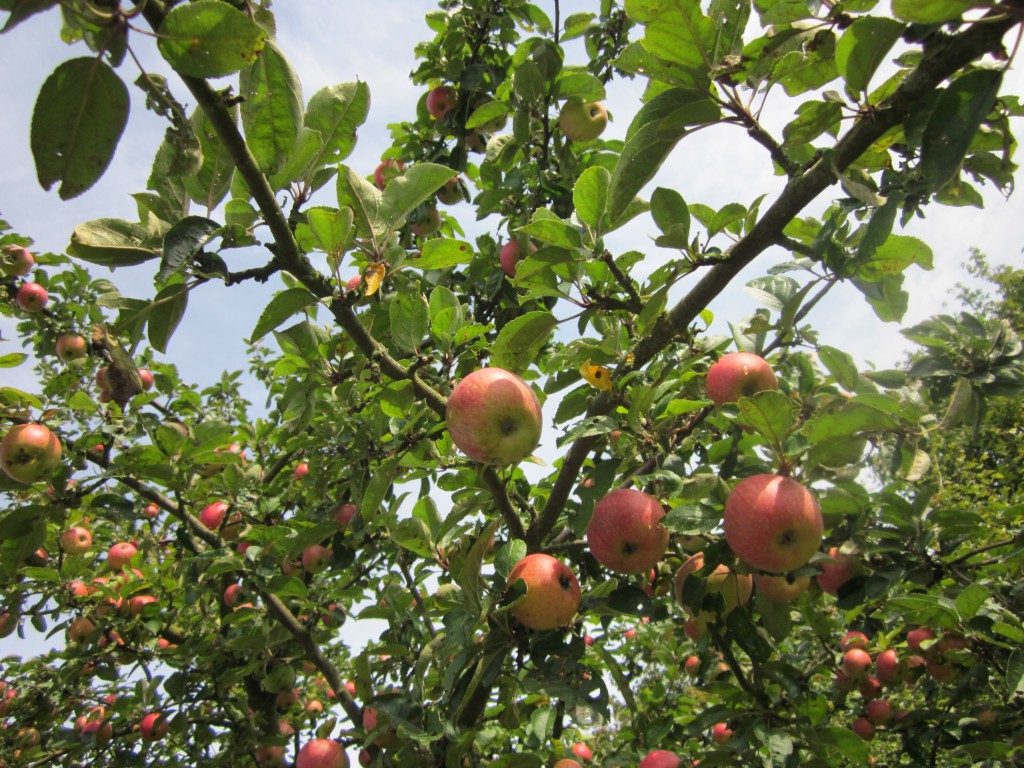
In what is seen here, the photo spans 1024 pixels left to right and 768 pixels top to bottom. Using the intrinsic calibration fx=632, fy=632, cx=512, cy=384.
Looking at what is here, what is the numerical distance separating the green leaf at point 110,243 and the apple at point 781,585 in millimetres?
1915

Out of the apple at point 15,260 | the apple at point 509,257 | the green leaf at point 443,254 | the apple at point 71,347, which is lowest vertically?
the green leaf at point 443,254

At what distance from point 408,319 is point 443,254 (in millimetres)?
204

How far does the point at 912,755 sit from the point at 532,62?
11.3ft

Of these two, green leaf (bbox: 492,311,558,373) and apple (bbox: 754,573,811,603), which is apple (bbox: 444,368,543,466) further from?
apple (bbox: 754,573,811,603)

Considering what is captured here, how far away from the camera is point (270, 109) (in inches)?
50.1

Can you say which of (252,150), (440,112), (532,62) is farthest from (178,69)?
(440,112)

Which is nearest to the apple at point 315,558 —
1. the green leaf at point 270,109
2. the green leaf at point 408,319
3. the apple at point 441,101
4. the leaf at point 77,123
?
the green leaf at point 408,319

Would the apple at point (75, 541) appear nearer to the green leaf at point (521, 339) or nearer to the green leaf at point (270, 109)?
the green leaf at point (521, 339)

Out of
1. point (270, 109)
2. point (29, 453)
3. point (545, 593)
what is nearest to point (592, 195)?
point (270, 109)

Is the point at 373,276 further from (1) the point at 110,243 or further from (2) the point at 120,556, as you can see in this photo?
(2) the point at 120,556

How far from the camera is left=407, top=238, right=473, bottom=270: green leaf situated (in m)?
1.73

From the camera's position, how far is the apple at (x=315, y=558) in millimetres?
3189

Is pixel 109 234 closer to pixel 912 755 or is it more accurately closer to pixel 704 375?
pixel 704 375

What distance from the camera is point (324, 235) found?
153 cm
